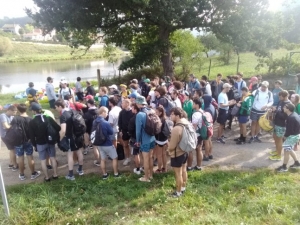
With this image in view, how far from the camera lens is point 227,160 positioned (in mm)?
6570

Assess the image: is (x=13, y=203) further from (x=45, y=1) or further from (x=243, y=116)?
(x=45, y=1)

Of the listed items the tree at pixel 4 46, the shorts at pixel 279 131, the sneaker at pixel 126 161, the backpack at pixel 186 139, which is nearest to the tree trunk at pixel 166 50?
the sneaker at pixel 126 161

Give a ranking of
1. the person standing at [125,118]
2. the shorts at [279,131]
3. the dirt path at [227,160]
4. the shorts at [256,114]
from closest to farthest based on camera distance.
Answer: the person standing at [125,118], the shorts at [279,131], the dirt path at [227,160], the shorts at [256,114]

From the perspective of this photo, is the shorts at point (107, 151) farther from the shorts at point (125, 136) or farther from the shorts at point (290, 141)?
the shorts at point (290, 141)

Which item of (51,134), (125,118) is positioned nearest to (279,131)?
(125,118)

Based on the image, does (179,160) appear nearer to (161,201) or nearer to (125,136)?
(161,201)

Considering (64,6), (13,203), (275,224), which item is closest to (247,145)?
(275,224)

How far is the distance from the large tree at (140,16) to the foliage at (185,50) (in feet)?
9.55

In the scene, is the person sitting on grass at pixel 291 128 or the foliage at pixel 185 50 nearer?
the person sitting on grass at pixel 291 128

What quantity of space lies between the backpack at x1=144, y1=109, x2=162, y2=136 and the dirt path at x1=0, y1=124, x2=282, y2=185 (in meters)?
1.54

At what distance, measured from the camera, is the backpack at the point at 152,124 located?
518cm

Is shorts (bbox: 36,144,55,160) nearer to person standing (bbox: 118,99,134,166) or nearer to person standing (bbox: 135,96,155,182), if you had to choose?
person standing (bbox: 118,99,134,166)

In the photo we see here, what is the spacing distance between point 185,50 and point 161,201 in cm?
1454

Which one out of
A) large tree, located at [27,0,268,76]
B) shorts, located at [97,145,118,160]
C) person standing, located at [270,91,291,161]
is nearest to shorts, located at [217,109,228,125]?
person standing, located at [270,91,291,161]
